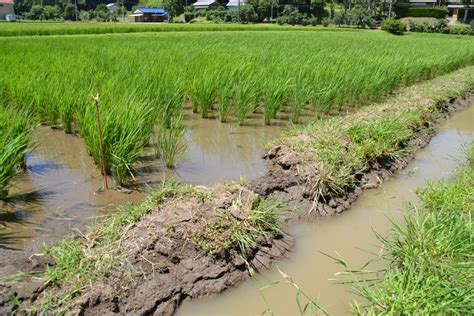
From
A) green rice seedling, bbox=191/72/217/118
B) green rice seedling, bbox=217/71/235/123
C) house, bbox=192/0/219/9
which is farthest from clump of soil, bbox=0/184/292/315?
house, bbox=192/0/219/9

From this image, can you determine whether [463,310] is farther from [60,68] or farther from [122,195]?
[60,68]

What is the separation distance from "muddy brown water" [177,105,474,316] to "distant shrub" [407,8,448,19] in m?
40.7

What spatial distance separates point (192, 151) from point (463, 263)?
3.07 m

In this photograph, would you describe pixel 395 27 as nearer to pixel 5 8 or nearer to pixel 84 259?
pixel 84 259

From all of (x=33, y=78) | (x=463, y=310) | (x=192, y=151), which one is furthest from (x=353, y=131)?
(x=33, y=78)

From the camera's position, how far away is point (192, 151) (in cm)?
465

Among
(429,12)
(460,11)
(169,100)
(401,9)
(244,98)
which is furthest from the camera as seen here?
(401,9)

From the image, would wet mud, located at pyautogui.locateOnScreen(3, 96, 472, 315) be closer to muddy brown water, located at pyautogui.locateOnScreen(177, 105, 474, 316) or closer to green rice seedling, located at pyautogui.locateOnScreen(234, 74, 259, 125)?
muddy brown water, located at pyautogui.locateOnScreen(177, 105, 474, 316)

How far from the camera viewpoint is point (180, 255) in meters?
2.50

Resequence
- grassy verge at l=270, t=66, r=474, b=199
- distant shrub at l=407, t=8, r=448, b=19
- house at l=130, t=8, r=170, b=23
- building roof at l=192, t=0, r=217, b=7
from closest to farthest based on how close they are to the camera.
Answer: grassy verge at l=270, t=66, r=474, b=199, distant shrub at l=407, t=8, r=448, b=19, house at l=130, t=8, r=170, b=23, building roof at l=192, t=0, r=217, b=7

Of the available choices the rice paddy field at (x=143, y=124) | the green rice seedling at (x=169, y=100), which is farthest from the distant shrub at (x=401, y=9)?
the green rice seedling at (x=169, y=100)

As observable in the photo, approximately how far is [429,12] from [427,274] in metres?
44.2

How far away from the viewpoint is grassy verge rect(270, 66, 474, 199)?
362 cm

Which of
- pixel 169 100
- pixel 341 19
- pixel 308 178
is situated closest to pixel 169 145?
pixel 169 100
